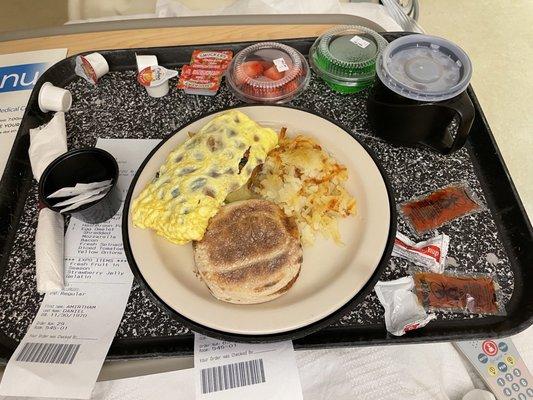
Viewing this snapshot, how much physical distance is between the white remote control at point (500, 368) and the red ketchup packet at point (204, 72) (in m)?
0.86

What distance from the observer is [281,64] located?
3.89ft

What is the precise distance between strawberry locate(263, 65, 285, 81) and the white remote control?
75cm

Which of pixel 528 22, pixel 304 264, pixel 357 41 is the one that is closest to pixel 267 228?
pixel 304 264

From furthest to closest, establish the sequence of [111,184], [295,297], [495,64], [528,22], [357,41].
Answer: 1. [528,22]
2. [495,64]
3. [357,41]
4. [111,184]
5. [295,297]

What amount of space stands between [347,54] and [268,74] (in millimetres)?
213

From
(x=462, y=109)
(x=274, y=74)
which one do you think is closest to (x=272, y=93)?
(x=274, y=74)

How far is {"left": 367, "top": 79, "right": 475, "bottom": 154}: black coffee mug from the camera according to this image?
3.07 feet

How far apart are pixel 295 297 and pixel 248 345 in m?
0.13

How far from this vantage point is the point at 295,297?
0.83 metres

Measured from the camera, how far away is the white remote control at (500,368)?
0.93 metres

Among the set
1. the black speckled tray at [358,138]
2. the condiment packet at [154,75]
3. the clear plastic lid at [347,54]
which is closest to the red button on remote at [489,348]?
the black speckled tray at [358,138]

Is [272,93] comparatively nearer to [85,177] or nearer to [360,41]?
[360,41]

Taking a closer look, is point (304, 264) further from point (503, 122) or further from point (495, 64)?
point (495, 64)

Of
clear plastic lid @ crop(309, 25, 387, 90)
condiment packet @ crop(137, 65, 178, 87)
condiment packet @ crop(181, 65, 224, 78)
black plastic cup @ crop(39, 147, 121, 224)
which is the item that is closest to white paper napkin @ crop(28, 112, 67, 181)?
black plastic cup @ crop(39, 147, 121, 224)
